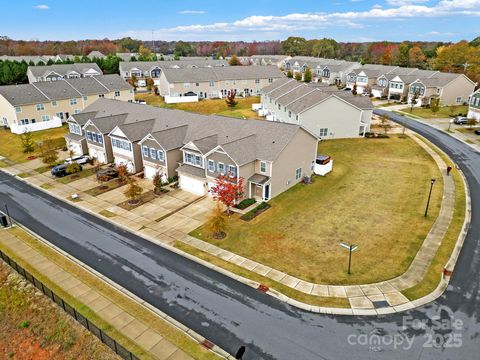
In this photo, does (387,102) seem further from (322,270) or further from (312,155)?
(322,270)

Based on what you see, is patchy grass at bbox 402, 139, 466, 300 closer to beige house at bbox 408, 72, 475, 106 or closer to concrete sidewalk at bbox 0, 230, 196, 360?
concrete sidewalk at bbox 0, 230, 196, 360

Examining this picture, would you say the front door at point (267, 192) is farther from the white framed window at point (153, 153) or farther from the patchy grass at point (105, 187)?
the patchy grass at point (105, 187)

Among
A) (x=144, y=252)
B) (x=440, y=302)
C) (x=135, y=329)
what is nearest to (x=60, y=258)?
(x=144, y=252)

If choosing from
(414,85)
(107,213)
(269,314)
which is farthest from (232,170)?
(414,85)

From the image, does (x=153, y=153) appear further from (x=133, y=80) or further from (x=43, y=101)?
(x=133, y=80)

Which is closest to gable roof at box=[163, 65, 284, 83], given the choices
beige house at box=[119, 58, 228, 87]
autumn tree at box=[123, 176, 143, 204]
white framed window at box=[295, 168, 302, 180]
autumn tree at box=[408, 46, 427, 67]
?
beige house at box=[119, 58, 228, 87]

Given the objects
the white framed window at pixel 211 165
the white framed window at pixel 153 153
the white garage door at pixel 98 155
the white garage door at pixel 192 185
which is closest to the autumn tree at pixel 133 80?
the white garage door at pixel 98 155
